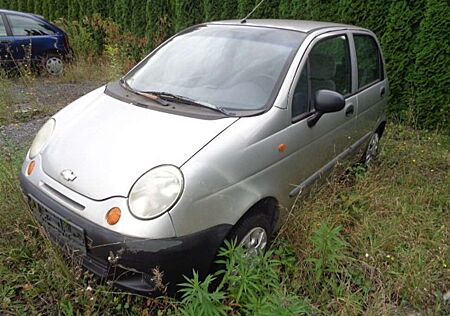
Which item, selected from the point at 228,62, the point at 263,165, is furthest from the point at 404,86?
the point at 263,165

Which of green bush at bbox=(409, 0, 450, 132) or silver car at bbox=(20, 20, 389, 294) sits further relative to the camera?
green bush at bbox=(409, 0, 450, 132)

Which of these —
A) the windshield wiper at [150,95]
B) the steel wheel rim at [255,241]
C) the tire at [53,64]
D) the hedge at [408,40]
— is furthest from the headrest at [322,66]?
the tire at [53,64]

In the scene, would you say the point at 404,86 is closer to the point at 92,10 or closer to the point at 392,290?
the point at 392,290

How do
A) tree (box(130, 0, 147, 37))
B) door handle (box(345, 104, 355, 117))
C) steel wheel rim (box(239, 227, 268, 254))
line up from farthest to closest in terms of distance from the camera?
1. tree (box(130, 0, 147, 37))
2. door handle (box(345, 104, 355, 117))
3. steel wheel rim (box(239, 227, 268, 254))

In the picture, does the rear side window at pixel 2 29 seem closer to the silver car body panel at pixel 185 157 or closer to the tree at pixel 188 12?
the tree at pixel 188 12

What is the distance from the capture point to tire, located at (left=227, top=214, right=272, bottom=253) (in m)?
2.30

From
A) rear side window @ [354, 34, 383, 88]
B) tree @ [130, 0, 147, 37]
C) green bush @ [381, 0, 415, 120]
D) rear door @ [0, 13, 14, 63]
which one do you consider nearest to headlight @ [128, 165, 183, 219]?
rear side window @ [354, 34, 383, 88]

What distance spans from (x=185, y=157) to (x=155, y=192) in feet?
0.84

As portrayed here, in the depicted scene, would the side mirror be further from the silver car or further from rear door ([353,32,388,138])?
rear door ([353,32,388,138])

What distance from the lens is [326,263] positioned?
97.2 inches

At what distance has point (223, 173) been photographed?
217 cm

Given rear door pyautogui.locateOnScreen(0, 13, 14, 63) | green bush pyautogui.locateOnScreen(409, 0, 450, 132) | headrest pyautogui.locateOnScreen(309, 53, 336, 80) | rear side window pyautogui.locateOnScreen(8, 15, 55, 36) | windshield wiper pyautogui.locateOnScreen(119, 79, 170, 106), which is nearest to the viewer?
windshield wiper pyautogui.locateOnScreen(119, 79, 170, 106)

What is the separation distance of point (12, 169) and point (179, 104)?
1.66m

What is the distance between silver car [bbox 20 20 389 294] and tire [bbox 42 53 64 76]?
596cm
